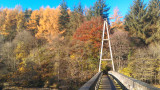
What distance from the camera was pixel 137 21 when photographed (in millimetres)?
33062

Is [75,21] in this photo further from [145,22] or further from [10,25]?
[10,25]

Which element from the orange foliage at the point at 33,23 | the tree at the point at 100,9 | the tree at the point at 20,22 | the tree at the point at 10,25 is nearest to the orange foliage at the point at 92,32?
the tree at the point at 100,9

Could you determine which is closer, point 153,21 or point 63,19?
point 153,21

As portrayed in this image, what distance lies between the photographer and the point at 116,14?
4550 centimetres

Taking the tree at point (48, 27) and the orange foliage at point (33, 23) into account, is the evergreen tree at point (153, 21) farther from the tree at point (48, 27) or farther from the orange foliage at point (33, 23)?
the orange foliage at point (33, 23)

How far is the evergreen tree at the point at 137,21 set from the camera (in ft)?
105

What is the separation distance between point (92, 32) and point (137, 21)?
10.9 m

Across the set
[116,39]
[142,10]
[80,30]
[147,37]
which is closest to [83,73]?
[116,39]

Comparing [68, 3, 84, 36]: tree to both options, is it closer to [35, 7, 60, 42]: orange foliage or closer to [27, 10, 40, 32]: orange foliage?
[35, 7, 60, 42]: orange foliage

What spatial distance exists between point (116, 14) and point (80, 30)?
17.1m

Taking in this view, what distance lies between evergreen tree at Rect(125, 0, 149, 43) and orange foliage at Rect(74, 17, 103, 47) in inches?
282

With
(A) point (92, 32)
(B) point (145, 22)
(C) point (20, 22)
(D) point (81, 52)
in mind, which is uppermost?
(C) point (20, 22)

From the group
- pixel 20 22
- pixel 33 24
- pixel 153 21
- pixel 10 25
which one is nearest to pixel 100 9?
pixel 153 21

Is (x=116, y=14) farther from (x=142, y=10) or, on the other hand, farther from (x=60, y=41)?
(x=60, y=41)
